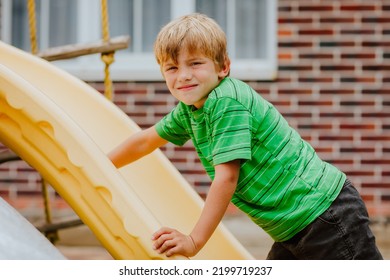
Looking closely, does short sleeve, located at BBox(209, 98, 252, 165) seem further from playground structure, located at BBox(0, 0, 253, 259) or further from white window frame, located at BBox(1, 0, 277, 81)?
white window frame, located at BBox(1, 0, 277, 81)

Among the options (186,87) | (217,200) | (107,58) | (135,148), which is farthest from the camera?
(107,58)

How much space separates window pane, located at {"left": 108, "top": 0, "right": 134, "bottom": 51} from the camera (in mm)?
4891

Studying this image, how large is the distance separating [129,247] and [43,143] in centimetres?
38

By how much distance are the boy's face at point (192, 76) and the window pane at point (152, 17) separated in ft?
10.2

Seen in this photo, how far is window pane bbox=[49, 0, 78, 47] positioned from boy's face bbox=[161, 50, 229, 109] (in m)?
3.25

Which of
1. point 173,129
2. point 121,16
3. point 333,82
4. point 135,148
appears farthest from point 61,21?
point 173,129

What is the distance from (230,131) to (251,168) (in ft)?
0.41

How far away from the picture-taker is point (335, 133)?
462cm

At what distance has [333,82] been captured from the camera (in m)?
4.64

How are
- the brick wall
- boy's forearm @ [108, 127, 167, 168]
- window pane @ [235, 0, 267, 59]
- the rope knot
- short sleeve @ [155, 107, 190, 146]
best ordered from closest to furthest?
short sleeve @ [155, 107, 190, 146]
boy's forearm @ [108, 127, 167, 168]
the rope knot
the brick wall
window pane @ [235, 0, 267, 59]

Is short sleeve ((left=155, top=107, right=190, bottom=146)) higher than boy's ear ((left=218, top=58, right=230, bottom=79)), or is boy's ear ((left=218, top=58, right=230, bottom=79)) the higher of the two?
boy's ear ((left=218, top=58, right=230, bottom=79))

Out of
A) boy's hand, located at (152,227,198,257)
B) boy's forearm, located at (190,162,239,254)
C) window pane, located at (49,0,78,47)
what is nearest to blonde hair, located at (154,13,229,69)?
boy's forearm, located at (190,162,239,254)

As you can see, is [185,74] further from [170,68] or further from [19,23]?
[19,23]

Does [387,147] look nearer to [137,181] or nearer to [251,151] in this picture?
[137,181]
